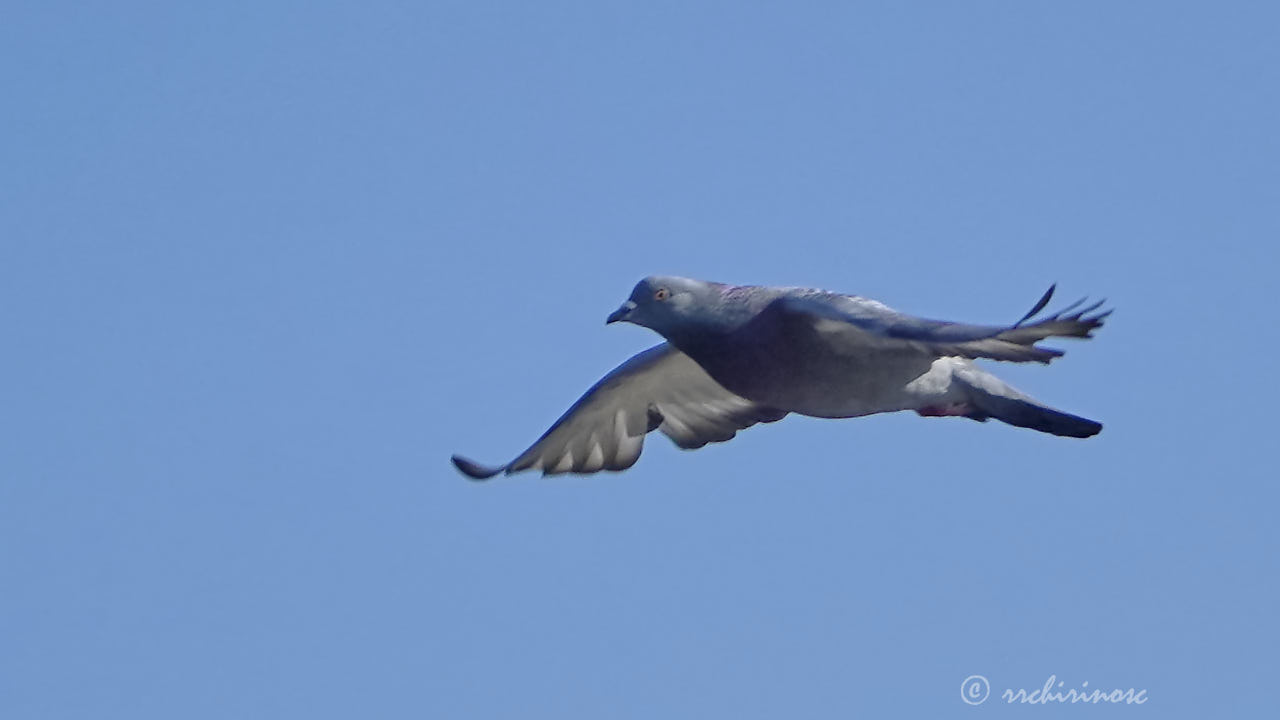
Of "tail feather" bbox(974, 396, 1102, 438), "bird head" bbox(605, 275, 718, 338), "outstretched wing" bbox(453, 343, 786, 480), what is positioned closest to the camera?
"bird head" bbox(605, 275, 718, 338)

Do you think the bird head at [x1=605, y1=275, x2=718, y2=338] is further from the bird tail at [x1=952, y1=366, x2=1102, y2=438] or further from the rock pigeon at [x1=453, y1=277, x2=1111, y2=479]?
the bird tail at [x1=952, y1=366, x2=1102, y2=438]

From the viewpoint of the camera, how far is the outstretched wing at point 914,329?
1134 cm

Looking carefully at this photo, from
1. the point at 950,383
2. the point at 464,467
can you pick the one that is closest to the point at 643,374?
the point at 464,467

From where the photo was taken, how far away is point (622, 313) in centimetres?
1327

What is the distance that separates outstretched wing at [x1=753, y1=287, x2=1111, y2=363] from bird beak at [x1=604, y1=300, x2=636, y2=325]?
0.92 metres

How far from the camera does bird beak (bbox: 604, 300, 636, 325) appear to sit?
13258 mm

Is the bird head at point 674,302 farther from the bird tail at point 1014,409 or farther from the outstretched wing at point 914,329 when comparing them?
the bird tail at point 1014,409

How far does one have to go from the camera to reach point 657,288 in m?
13.1

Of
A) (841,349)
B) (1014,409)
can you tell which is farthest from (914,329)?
(1014,409)

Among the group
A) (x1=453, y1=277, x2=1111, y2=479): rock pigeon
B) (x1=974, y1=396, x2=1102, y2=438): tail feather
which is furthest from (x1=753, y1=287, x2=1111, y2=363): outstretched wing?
(x1=974, y1=396, x2=1102, y2=438): tail feather

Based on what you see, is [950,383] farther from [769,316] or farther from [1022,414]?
[769,316]

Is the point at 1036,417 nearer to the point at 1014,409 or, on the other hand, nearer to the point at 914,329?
the point at 1014,409

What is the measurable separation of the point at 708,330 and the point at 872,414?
134 centimetres

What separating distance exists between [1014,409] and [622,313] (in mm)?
3028
